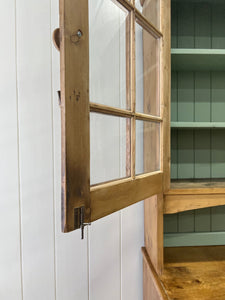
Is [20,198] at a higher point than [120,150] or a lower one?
lower

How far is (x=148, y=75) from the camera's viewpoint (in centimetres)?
106

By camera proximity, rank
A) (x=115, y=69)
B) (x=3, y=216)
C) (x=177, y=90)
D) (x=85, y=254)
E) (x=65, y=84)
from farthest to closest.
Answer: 1. (x=177, y=90)
2. (x=85, y=254)
3. (x=3, y=216)
4. (x=115, y=69)
5. (x=65, y=84)

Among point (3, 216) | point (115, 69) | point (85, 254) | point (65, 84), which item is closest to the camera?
point (65, 84)

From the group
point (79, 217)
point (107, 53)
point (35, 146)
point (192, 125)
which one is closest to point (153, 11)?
point (107, 53)

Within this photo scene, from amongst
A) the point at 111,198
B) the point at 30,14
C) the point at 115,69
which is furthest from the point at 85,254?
the point at 30,14

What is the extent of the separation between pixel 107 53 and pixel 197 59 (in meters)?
0.60

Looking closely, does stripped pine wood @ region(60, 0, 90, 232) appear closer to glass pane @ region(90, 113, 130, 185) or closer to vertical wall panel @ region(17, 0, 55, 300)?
glass pane @ region(90, 113, 130, 185)

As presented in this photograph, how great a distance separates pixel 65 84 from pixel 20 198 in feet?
2.26

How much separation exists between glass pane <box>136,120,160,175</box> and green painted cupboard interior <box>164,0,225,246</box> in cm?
34

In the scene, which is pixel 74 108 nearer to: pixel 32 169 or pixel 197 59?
pixel 32 169

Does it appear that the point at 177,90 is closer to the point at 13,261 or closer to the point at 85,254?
the point at 85,254

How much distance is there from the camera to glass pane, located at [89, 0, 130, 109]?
0.70 m

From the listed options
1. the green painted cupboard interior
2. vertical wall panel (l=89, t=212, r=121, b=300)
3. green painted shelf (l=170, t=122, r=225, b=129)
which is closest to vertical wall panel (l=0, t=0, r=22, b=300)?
vertical wall panel (l=89, t=212, r=121, b=300)

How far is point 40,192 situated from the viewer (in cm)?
110
